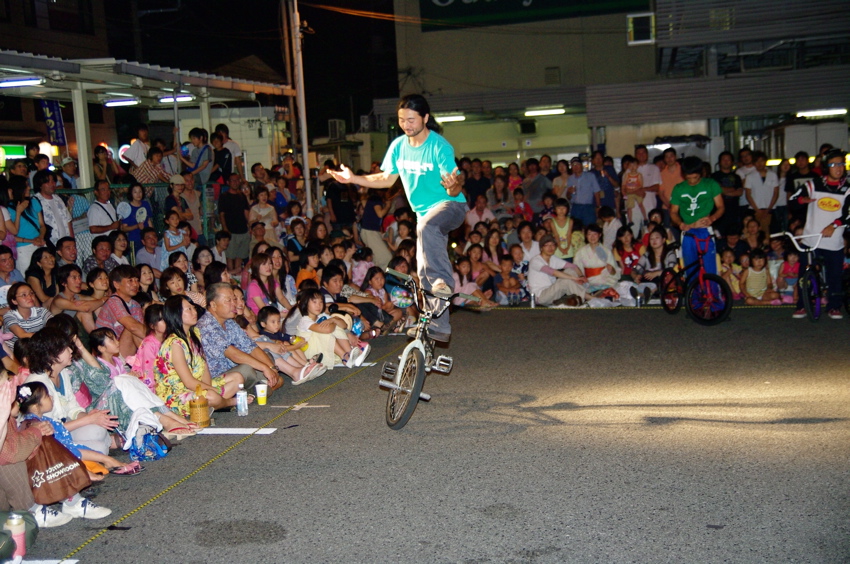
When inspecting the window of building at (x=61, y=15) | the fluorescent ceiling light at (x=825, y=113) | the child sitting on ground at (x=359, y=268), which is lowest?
the child sitting on ground at (x=359, y=268)

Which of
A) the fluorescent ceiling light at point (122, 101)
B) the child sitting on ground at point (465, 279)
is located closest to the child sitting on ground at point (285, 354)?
the child sitting on ground at point (465, 279)

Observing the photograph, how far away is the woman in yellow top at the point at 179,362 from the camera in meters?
6.03

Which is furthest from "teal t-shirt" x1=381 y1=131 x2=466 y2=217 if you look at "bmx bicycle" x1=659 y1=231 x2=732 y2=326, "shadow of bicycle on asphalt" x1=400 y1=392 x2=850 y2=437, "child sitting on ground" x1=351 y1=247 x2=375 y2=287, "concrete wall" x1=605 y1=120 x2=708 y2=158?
"concrete wall" x1=605 y1=120 x2=708 y2=158

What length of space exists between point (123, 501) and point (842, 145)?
14.9 metres

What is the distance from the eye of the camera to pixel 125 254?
9805 millimetres

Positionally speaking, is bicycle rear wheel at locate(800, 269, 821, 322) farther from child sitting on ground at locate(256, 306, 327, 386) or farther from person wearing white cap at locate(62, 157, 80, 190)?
person wearing white cap at locate(62, 157, 80, 190)

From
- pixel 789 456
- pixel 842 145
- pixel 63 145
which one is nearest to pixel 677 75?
pixel 842 145

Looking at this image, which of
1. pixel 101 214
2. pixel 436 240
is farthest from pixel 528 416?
pixel 101 214

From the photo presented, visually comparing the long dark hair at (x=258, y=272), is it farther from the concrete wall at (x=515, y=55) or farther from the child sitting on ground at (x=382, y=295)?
the concrete wall at (x=515, y=55)

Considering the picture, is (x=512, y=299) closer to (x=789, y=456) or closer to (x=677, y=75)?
(x=789, y=456)

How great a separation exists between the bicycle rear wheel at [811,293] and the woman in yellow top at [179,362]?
21.1 ft

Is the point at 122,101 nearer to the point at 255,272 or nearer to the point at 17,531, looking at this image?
the point at 255,272

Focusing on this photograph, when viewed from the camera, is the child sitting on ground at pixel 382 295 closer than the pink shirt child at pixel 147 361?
No

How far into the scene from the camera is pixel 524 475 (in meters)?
4.68
